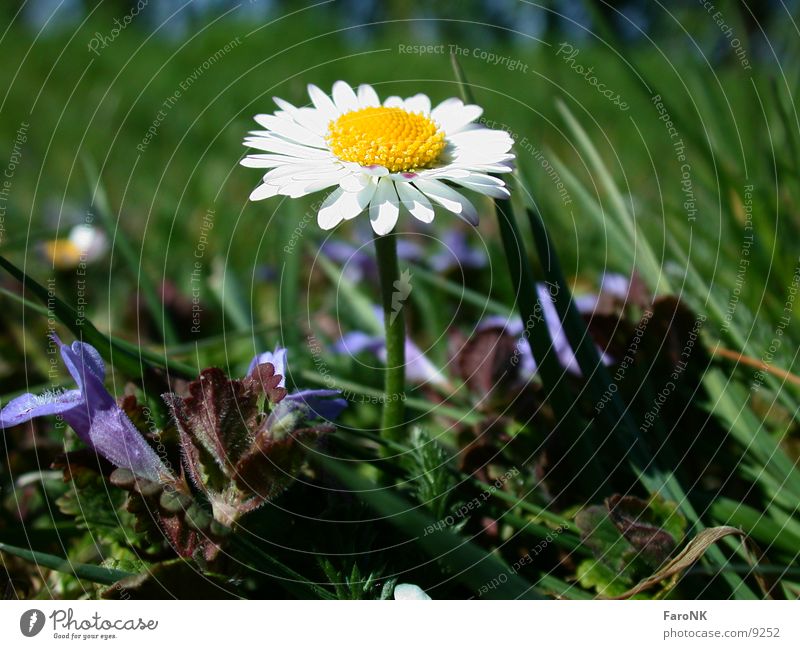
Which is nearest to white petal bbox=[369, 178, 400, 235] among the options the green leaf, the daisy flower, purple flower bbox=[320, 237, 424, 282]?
the daisy flower

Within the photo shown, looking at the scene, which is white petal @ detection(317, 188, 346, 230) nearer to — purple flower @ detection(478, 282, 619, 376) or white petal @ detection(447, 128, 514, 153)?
white petal @ detection(447, 128, 514, 153)

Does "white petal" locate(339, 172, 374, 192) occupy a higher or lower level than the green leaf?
higher

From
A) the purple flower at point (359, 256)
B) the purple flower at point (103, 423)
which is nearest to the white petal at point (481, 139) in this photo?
the purple flower at point (103, 423)

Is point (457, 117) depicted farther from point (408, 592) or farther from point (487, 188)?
point (408, 592)

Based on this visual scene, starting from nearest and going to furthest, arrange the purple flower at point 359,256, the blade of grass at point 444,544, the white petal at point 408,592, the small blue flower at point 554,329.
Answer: the blade of grass at point 444,544 → the white petal at point 408,592 → the small blue flower at point 554,329 → the purple flower at point 359,256

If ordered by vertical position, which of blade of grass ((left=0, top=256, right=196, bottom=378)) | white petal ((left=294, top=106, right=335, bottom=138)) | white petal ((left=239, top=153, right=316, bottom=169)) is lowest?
blade of grass ((left=0, top=256, right=196, bottom=378))

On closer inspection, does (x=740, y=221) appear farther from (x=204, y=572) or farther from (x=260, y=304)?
(x=204, y=572)

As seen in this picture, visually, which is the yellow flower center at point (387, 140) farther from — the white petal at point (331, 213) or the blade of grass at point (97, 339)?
the blade of grass at point (97, 339)
